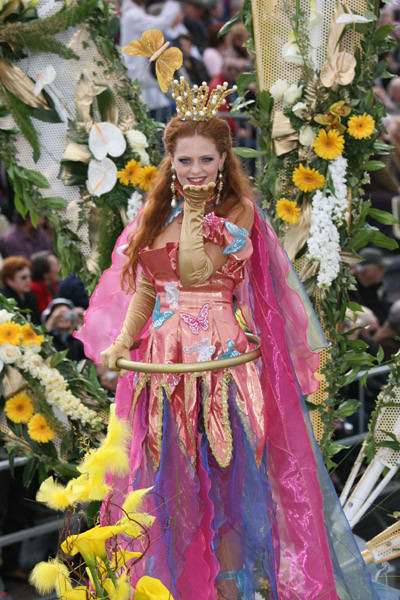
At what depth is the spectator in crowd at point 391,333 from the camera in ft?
15.9

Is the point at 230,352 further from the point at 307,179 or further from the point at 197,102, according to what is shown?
the point at 307,179

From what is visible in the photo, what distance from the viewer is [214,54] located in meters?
6.39

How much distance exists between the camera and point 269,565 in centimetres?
263

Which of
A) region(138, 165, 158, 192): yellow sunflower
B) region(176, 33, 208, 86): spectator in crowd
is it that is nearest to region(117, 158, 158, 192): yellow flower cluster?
region(138, 165, 158, 192): yellow sunflower

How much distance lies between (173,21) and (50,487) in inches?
194

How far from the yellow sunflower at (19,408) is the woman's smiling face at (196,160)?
1342mm

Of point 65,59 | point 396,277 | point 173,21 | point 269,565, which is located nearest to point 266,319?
point 269,565

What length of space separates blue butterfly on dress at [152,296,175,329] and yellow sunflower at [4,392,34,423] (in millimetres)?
1051

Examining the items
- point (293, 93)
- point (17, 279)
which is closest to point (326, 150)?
point (293, 93)

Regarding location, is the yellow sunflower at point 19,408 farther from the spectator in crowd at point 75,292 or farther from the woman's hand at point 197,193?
the woman's hand at point 197,193

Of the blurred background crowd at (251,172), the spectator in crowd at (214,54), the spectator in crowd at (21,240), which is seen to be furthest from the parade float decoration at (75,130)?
the spectator in crowd at (214,54)

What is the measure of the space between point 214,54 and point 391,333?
276cm

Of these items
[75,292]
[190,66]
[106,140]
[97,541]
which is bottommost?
[97,541]

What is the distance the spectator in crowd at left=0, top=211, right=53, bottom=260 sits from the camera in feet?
17.3
